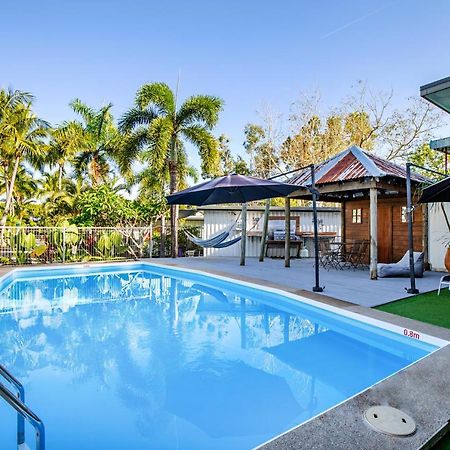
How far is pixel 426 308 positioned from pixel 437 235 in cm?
520

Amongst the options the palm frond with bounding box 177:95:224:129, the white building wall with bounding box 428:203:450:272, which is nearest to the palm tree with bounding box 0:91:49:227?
the palm frond with bounding box 177:95:224:129

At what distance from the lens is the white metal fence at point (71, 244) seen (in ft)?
41.8

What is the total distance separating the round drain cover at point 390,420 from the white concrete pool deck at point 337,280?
3.64 meters

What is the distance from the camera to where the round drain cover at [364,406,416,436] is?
247cm

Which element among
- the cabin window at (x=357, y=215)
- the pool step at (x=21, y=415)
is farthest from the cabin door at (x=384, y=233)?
the pool step at (x=21, y=415)

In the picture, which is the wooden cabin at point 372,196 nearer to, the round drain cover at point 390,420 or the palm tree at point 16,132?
the round drain cover at point 390,420

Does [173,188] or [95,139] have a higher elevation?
[95,139]

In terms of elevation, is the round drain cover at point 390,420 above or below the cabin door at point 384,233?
below

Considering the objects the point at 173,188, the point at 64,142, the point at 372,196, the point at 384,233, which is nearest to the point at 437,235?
the point at 384,233

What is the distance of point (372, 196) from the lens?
8.74m

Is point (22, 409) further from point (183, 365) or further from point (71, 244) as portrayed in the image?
point (71, 244)

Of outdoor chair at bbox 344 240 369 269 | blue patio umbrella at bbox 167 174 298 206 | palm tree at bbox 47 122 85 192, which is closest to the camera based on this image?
blue patio umbrella at bbox 167 174 298 206

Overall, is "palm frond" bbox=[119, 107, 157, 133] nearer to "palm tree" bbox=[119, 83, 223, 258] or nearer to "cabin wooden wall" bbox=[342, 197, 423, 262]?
"palm tree" bbox=[119, 83, 223, 258]

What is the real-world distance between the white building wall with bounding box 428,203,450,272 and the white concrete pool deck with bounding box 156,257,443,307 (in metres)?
0.60
